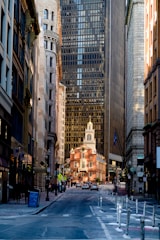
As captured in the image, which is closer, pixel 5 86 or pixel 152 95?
pixel 5 86

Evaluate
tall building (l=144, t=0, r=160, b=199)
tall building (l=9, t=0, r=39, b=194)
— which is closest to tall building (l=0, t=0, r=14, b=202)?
tall building (l=9, t=0, r=39, b=194)

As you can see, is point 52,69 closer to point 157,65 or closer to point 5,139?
point 157,65

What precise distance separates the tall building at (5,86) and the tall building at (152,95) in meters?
28.5

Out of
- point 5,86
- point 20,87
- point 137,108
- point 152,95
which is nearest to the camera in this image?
point 5,86

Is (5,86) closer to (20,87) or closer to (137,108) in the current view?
(20,87)

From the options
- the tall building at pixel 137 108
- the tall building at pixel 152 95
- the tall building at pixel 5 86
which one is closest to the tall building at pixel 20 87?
the tall building at pixel 5 86

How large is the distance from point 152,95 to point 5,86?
39.0 meters

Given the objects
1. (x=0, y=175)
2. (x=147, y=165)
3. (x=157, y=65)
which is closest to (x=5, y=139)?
(x=0, y=175)

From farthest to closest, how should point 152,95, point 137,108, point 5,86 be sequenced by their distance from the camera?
point 137,108 → point 152,95 → point 5,86

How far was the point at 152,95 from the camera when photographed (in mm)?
80812

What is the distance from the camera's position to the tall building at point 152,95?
7469 centimetres

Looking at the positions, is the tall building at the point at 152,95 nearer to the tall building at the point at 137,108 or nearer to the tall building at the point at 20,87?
the tall building at the point at 20,87

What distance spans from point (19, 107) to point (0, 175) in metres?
15.5

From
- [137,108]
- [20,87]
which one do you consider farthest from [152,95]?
[137,108]
